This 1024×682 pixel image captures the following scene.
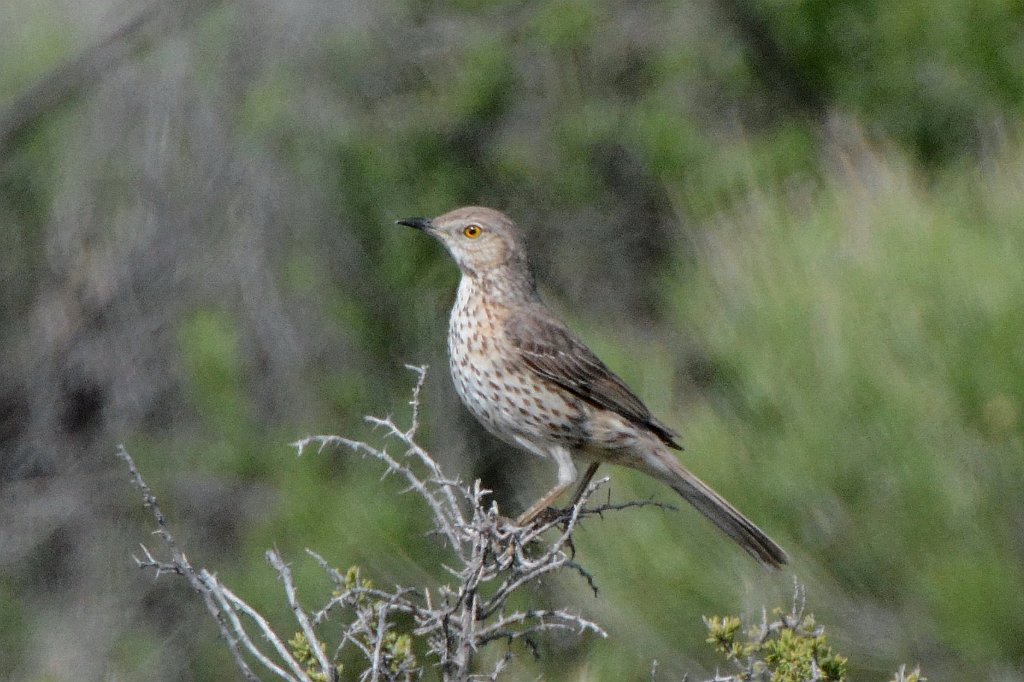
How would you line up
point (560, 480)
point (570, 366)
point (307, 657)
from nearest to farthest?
point (307, 657)
point (560, 480)
point (570, 366)

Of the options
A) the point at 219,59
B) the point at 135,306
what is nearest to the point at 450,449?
the point at 135,306

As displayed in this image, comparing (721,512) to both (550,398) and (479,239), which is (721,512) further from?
(479,239)

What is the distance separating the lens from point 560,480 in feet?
17.2

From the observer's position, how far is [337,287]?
878 cm

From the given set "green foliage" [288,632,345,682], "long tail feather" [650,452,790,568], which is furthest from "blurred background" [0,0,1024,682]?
"green foliage" [288,632,345,682]

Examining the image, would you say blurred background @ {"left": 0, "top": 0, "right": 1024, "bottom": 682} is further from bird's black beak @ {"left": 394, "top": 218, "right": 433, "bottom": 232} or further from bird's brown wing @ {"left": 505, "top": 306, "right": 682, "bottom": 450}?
bird's black beak @ {"left": 394, "top": 218, "right": 433, "bottom": 232}

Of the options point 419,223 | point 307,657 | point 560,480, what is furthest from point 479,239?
point 307,657

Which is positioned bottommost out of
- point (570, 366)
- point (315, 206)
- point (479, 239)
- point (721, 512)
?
point (721, 512)

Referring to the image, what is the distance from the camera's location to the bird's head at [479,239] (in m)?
5.84

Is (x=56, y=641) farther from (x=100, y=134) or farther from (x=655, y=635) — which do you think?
(x=655, y=635)

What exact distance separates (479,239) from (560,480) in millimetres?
1095

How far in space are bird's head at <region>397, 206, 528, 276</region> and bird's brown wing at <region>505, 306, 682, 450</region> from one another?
1.01 feet

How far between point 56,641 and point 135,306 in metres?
1.84

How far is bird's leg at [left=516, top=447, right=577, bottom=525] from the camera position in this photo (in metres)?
5.13
